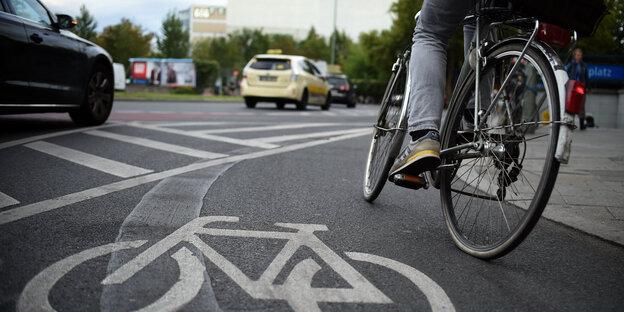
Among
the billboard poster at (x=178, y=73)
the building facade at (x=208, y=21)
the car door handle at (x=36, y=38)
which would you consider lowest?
the car door handle at (x=36, y=38)

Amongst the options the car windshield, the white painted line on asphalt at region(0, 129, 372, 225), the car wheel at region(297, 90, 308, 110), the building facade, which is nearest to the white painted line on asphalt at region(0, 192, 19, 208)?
the white painted line on asphalt at region(0, 129, 372, 225)

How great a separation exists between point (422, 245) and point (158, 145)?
423 centimetres

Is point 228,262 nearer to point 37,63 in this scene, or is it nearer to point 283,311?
point 283,311

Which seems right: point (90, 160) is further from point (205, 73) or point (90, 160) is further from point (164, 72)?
point (205, 73)

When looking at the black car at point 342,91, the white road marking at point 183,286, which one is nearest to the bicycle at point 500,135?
the white road marking at point 183,286

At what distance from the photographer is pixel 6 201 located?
343cm

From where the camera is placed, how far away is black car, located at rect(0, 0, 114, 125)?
6168 millimetres

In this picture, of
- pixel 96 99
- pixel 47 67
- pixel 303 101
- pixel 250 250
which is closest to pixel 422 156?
pixel 250 250

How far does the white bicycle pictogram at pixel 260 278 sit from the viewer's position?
2053mm

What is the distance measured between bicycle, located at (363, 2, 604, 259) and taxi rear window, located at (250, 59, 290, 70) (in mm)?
15240

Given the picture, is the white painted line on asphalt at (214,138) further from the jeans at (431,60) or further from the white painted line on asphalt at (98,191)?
the jeans at (431,60)

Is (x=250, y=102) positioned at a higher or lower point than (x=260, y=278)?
higher

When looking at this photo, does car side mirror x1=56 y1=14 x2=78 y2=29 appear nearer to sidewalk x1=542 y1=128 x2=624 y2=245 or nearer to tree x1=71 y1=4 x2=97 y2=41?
sidewalk x1=542 y1=128 x2=624 y2=245

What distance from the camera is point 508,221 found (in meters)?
2.67
